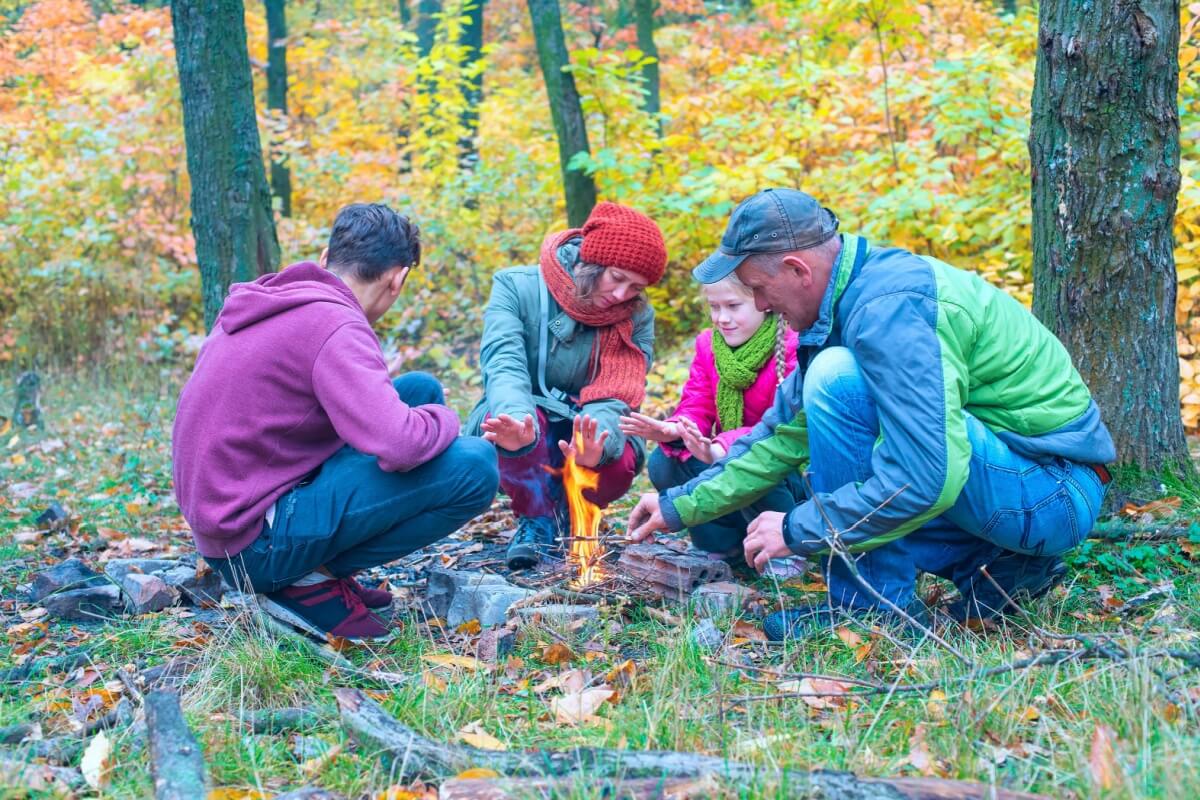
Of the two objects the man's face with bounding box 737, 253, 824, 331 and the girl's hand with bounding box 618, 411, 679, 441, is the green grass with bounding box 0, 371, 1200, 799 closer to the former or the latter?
the girl's hand with bounding box 618, 411, 679, 441

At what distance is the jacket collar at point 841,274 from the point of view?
121 inches

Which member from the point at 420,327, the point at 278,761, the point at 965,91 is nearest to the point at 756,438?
the point at 278,761

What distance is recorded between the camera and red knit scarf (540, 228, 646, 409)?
462cm

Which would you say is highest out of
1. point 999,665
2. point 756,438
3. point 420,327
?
point 756,438

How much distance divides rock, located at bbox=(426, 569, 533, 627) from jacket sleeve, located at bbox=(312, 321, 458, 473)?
2.14ft

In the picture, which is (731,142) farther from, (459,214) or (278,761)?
(278,761)

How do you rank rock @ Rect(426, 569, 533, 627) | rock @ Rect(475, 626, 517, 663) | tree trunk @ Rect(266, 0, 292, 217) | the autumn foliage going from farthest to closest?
tree trunk @ Rect(266, 0, 292, 217) → the autumn foliage → rock @ Rect(426, 569, 533, 627) → rock @ Rect(475, 626, 517, 663)

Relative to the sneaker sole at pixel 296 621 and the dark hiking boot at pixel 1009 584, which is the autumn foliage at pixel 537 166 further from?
the sneaker sole at pixel 296 621

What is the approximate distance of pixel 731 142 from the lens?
31.5ft

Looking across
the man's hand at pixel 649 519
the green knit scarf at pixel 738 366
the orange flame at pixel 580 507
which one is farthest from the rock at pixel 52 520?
the green knit scarf at pixel 738 366

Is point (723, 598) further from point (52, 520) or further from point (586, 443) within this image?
point (52, 520)

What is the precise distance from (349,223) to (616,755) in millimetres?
2128

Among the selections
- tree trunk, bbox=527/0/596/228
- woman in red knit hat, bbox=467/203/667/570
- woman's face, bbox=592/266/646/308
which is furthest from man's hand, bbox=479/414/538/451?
tree trunk, bbox=527/0/596/228

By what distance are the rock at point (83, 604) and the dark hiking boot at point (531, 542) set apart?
152cm
